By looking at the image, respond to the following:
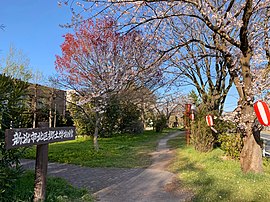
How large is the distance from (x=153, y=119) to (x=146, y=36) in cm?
2334

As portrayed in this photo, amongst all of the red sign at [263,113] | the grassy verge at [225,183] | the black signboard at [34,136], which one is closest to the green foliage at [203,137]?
the grassy verge at [225,183]

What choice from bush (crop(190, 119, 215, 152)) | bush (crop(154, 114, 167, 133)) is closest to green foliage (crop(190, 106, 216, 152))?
bush (crop(190, 119, 215, 152))

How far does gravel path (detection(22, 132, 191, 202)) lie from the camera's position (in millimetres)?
5250

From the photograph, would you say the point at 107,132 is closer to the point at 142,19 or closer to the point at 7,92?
the point at 142,19

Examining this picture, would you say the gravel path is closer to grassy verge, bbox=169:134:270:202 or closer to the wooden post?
grassy verge, bbox=169:134:270:202

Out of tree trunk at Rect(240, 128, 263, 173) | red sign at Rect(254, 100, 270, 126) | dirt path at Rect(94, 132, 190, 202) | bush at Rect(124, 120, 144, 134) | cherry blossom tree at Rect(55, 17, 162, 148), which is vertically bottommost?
dirt path at Rect(94, 132, 190, 202)

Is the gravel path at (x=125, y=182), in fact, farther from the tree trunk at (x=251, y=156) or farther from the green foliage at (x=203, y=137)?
the green foliage at (x=203, y=137)

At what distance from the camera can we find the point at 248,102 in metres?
7.09

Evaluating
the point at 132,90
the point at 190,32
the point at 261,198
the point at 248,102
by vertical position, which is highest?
the point at 190,32

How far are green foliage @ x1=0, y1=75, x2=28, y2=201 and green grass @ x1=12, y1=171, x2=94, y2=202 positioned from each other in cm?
34

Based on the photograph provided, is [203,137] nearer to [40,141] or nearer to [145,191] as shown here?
[145,191]

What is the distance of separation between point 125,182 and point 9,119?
Answer: 138 inches

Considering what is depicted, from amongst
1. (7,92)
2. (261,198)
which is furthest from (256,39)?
(7,92)

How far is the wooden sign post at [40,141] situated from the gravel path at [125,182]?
4.08 ft
